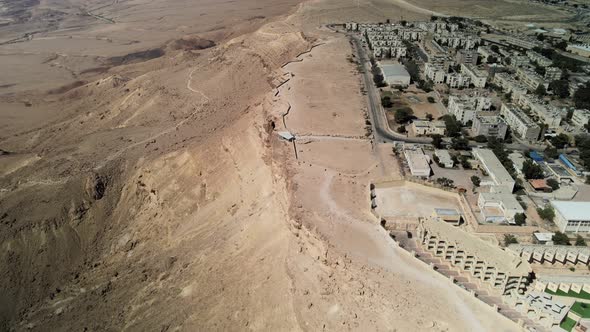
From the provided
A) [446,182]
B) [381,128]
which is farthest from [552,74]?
[446,182]

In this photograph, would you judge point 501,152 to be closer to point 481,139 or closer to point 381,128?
point 481,139

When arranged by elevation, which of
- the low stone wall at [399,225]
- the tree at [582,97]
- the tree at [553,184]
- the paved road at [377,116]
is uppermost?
the low stone wall at [399,225]

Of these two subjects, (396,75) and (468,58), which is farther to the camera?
(468,58)

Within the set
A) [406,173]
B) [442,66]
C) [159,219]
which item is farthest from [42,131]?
[442,66]

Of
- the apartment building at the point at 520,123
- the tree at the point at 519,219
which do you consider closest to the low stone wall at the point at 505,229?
the tree at the point at 519,219

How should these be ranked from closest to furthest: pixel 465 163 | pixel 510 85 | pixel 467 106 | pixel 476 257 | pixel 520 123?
pixel 476 257, pixel 465 163, pixel 520 123, pixel 467 106, pixel 510 85

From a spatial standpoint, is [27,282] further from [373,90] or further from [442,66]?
[442,66]

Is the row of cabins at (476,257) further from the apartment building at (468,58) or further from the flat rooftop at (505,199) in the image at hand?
the apartment building at (468,58)
